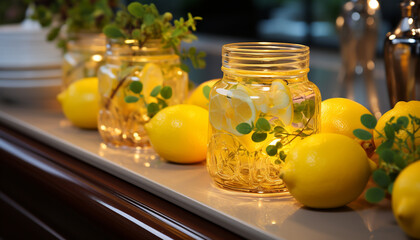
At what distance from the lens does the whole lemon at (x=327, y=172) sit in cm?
52

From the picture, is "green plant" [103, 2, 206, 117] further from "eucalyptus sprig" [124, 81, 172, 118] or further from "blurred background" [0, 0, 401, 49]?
"blurred background" [0, 0, 401, 49]

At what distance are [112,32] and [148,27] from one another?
0.05m

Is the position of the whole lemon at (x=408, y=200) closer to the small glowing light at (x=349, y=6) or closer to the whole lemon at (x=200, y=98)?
the whole lemon at (x=200, y=98)

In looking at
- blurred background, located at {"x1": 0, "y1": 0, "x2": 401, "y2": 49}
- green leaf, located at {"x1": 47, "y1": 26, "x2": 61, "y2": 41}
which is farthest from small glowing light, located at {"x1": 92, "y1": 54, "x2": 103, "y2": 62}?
blurred background, located at {"x1": 0, "y1": 0, "x2": 401, "y2": 49}

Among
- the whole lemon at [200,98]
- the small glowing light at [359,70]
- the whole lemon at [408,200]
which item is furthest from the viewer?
the small glowing light at [359,70]

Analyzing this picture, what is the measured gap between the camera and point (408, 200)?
0.45 m

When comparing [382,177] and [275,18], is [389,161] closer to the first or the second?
[382,177]

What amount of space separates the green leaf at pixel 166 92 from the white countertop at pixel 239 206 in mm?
90

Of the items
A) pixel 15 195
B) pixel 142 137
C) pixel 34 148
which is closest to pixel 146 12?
pixel 142 137

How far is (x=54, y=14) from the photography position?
1.14m

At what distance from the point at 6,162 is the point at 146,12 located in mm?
392

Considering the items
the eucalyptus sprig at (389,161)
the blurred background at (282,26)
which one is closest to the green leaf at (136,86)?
the eucalyptus sprig at (389,161)

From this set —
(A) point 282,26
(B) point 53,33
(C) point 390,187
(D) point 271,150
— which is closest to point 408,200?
(C) point 390,187

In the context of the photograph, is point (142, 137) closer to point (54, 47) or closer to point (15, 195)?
point (15, 195)
